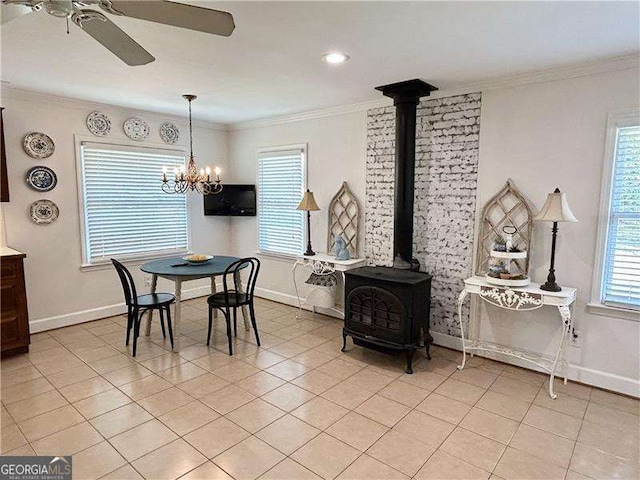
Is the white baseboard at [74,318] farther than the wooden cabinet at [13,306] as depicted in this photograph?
Yes

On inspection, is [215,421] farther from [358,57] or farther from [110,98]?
[110,98]

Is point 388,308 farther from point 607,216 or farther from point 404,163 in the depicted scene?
point 607,216

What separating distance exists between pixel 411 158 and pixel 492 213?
87 cm

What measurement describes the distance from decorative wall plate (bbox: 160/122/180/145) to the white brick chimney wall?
2.62 m

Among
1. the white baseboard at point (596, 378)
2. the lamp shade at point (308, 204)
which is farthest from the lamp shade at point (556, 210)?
the lamp shade at point (308, 204)

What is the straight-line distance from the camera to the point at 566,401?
2912mm

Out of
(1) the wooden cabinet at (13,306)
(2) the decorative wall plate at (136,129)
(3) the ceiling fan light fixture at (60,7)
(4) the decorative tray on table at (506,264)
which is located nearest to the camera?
(3) the ceiling fan light fixture at (60,7)

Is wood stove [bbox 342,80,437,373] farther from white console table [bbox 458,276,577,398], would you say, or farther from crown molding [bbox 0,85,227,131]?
crown molding [bbox 0,85,227,131]

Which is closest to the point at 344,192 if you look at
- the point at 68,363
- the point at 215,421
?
the point at 215,421

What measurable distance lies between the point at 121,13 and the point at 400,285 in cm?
261

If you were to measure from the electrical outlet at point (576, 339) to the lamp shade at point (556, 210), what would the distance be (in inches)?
36.7

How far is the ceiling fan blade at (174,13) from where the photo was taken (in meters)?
1.53

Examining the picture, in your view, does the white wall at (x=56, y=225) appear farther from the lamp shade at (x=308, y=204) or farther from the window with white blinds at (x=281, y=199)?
the lamp shade at (x=308, y=204)

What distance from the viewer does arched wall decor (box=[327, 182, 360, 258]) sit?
4.48m
